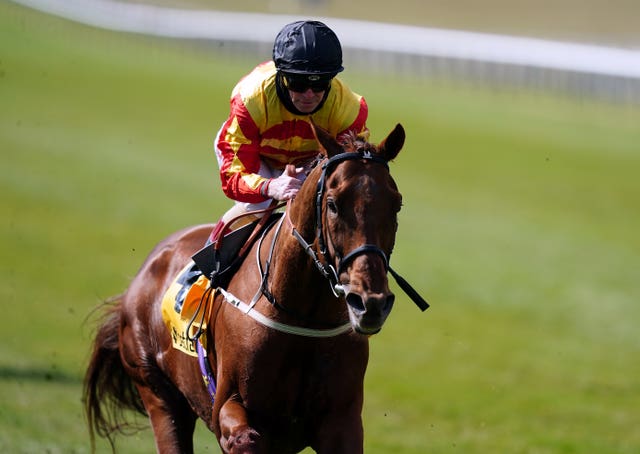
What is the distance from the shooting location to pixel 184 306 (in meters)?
5.67

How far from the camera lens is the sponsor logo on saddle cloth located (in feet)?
18.2

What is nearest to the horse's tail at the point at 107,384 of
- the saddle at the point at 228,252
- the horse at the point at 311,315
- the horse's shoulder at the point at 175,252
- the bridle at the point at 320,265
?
the horse's shoulder at the point at 175,252

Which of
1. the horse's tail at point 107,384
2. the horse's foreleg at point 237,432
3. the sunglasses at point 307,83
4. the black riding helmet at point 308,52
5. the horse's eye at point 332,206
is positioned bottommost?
the horse's tail at point 107,384

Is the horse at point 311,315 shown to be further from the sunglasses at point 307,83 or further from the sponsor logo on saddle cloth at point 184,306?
the sunglasses at point 307,83

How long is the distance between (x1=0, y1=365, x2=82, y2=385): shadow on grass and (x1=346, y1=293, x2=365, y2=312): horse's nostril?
5.57 meters

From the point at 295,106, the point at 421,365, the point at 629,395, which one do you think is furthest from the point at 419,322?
the point at 295,106

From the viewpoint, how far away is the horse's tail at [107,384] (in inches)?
274

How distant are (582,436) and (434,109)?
1557 cm

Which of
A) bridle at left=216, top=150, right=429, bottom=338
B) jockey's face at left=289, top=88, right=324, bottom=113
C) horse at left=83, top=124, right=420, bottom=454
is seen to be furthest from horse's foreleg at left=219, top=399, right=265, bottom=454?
jockey's face at left=289, top=88, right=324, bottom=113

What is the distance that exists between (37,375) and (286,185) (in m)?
5.22

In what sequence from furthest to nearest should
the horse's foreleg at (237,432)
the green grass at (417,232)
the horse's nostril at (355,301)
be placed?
the green grass at (417,232)
the horse's foreleg at (237,432)
the horse's nostril at (355,301)

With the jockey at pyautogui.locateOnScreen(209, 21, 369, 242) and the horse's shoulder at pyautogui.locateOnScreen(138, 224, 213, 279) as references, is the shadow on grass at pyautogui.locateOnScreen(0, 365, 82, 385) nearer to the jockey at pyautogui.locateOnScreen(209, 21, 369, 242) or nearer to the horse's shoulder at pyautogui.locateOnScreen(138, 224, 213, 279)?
the horse's shoulder at pyautogui.locateOnScreen(138, 224, 213, 279)

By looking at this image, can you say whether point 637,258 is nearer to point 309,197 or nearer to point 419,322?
point 419,322

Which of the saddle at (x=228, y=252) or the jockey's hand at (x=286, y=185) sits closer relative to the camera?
the jockey's hand at (x=286, y=185)
